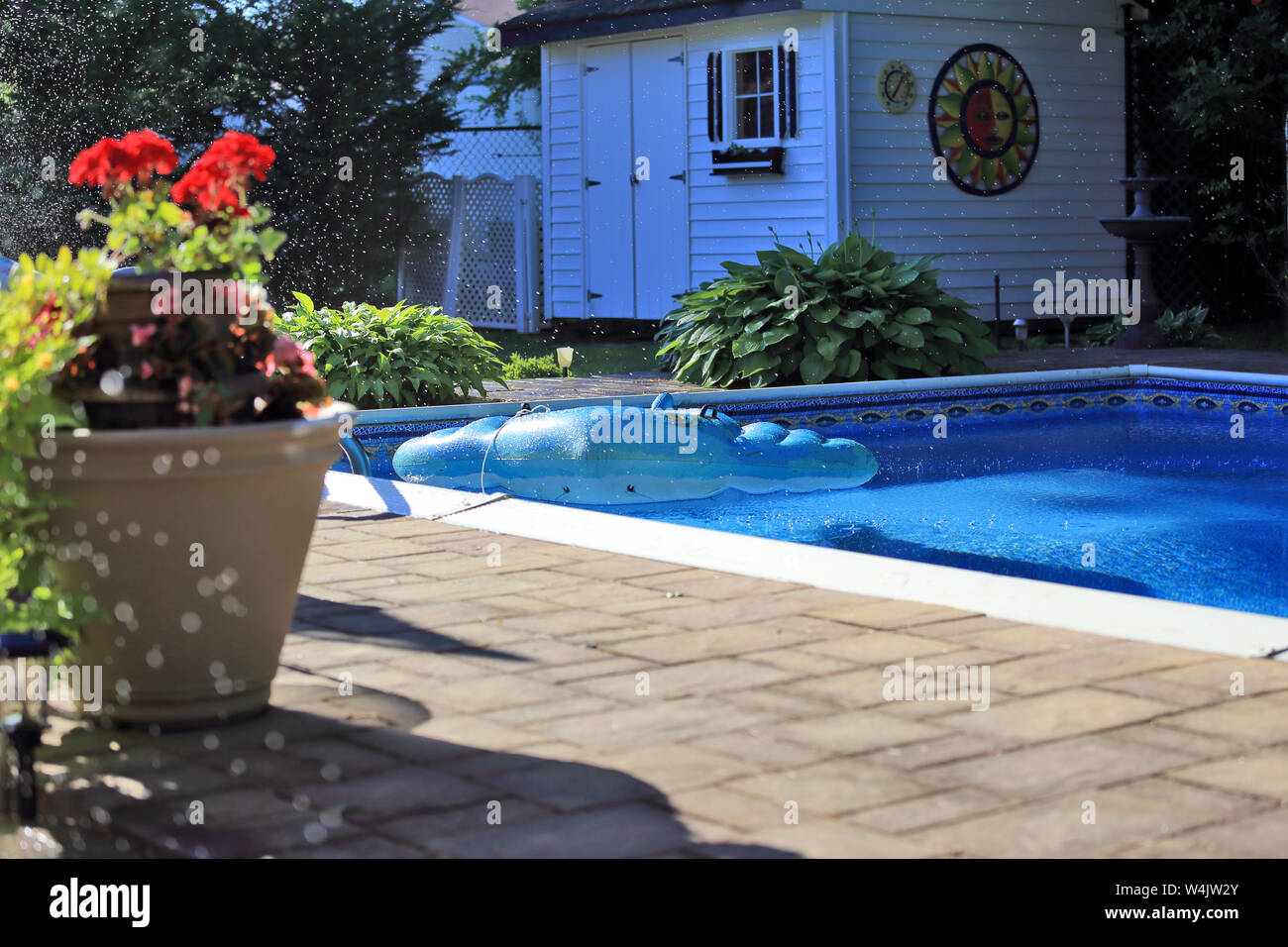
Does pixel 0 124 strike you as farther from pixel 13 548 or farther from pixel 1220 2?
pixel 13 548

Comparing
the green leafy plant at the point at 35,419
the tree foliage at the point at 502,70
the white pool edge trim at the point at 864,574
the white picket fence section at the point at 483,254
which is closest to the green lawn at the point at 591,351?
the white picket fence section at the point at 483,254

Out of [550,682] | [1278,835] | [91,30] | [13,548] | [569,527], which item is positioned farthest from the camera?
[91,30]

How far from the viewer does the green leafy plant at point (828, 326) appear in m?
9.78

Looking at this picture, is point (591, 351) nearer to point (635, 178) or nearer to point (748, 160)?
point (635, 178)

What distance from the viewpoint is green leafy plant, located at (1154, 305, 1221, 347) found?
12.7 meters

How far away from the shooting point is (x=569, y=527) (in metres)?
5.02

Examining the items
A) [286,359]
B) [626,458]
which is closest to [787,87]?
[626,458]

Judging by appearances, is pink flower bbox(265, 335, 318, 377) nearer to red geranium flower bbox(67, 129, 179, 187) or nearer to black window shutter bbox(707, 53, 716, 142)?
red geranium flower bbox(67, 129, 179, 187)

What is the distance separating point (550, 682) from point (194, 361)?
1012 mm

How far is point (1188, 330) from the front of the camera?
12727 mm

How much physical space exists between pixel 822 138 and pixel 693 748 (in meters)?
10.3

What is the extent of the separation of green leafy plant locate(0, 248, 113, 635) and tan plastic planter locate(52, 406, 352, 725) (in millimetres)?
47
